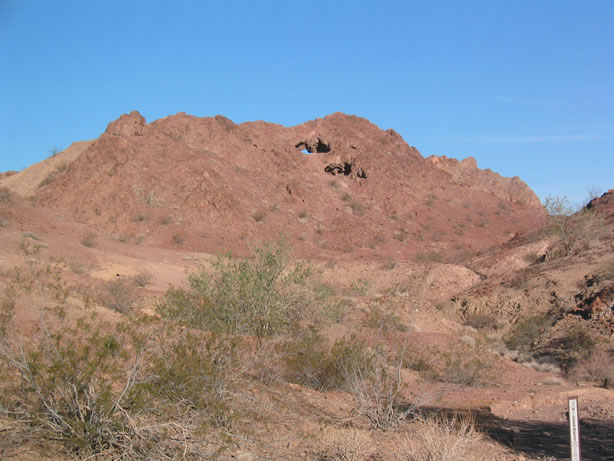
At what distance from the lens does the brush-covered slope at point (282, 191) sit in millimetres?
38156

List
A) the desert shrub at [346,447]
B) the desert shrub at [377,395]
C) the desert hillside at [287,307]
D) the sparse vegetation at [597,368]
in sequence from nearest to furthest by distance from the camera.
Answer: the desert hillside at [287,307], the desert shrub at [346,447], the desert shrub at [377,395], the sparse vegetation at [597,368]

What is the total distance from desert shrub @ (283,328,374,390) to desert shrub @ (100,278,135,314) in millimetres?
6613

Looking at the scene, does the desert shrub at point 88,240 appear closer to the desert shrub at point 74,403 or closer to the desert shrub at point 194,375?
the desert shrub at point 194,375

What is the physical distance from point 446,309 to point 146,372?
1959cm

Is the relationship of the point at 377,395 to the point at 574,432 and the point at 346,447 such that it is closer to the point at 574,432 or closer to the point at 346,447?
the point at 346,447

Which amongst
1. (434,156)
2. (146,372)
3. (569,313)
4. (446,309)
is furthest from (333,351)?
(434,156)

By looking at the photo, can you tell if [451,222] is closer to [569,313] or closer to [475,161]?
[475,161]

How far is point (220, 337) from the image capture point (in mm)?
6680

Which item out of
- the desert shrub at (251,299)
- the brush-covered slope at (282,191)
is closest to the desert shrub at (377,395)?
the desert shrub at (251,299)

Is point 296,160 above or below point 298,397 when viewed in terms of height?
above

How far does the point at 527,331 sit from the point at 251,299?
39.3ft

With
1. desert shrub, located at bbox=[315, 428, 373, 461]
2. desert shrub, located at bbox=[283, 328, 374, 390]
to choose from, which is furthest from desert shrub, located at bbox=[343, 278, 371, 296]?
desert shrub, located at bbox=[315, 428, 373, 461]

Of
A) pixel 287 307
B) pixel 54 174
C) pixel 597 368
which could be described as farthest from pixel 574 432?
pixel 54 174

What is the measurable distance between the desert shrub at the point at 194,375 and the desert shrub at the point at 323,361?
59.7 inches
